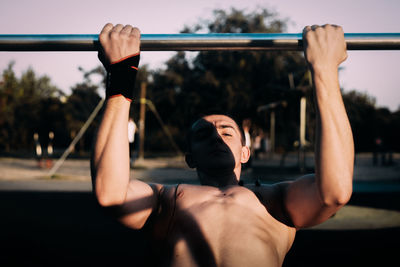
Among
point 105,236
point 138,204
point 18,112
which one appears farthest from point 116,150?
point 18,112

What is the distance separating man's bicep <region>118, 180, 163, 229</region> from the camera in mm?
1433

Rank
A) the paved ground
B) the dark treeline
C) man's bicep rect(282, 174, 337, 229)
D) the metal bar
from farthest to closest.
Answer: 1. the dark treeline
2. the paved ground
3. the metal bar
4. man's bicep rect(282, 174, 337, 229)

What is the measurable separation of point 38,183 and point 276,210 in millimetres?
10008

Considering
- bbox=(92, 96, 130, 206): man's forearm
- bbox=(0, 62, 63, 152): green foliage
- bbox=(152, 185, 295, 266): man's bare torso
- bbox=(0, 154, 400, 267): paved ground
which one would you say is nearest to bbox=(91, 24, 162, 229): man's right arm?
bbox=(92, 96, 130, 206): man's forearm

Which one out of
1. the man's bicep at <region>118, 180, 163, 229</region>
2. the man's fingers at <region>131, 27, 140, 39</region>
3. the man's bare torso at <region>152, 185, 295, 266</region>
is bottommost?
the man's bare torso at <region>152, 185, 295, 266</region>

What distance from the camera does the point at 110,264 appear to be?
3572 millimetres

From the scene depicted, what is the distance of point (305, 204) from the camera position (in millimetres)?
1466

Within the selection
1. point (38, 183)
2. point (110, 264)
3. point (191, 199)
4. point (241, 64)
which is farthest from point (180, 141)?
point (191, 199)

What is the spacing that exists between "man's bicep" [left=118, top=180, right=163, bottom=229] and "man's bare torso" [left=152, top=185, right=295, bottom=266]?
3.2 inches

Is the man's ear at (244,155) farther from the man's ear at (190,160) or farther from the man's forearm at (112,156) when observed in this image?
the man's forearm at (112,156)

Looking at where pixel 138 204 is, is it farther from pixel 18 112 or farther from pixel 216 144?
pixel 18 112

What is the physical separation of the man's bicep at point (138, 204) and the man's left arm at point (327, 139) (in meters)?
0.63

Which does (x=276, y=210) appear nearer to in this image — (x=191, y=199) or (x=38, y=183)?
(x=191, y=199)

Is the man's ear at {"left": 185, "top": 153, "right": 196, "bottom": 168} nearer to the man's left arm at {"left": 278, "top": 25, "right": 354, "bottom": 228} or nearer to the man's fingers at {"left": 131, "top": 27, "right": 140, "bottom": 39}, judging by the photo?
the man's left arm at {"left": 278, "top": 25, "right": 354, "bottom": 228}
